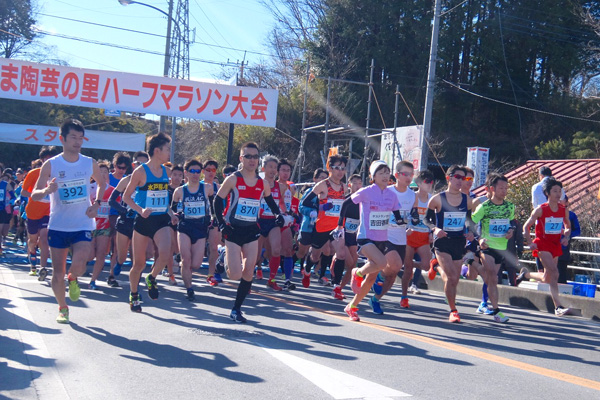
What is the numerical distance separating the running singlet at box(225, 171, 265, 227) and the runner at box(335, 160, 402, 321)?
1.34m

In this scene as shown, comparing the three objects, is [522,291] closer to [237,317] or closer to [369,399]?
[237,317]

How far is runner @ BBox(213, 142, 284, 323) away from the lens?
8156 mm

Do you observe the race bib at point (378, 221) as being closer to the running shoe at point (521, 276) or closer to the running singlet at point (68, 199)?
the running singlet at point (68, 199)

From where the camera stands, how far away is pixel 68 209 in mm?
7734

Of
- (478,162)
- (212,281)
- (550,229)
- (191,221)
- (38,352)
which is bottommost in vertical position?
(38,352)

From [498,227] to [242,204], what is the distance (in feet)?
12.2

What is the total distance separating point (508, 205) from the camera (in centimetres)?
988

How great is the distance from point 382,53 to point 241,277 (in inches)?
1318

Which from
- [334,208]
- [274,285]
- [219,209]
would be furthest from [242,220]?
[274,285]

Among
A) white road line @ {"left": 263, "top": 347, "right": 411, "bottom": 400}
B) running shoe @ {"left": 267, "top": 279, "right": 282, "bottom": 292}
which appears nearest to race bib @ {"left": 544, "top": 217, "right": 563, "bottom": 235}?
running shoe @ {"left": 267, "top": 279, "right": 282, "bottom": 292}

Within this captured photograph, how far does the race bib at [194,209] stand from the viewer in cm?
1063

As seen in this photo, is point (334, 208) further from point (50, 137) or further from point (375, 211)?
point (50, 137)

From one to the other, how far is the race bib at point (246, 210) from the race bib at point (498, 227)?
3467 mm

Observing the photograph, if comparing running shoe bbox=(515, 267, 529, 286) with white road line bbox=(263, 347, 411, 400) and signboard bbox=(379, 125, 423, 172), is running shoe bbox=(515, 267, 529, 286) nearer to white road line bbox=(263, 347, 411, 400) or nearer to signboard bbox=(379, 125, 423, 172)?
signboard bbox=(379, 125, 423, 172)
